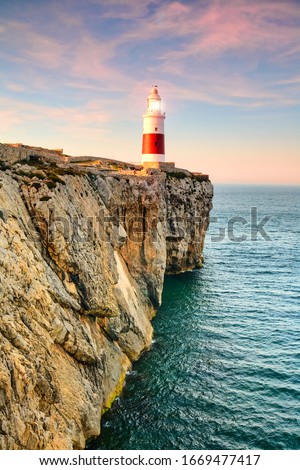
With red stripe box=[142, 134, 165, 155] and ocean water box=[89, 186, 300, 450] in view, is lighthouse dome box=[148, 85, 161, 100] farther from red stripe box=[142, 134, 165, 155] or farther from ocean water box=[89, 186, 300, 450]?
ocean water box=[89, 186, 300, 450]

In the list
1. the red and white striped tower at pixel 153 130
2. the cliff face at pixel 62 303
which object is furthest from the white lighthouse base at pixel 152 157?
the cliff face at pixel 62 303

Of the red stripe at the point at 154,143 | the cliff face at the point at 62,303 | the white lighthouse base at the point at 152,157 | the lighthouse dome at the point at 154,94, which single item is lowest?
the cliff face at the point at 62,303

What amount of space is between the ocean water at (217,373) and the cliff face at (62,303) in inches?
85.6

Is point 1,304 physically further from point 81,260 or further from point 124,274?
point 124,274

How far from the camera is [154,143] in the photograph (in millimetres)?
70750

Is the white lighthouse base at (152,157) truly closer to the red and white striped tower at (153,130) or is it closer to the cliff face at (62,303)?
the red and white striped tower at (153,130)

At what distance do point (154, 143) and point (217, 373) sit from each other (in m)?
44.7

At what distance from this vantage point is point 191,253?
7431 centimetres

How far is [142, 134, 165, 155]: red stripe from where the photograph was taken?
232 feet

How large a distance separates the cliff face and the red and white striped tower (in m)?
24.3

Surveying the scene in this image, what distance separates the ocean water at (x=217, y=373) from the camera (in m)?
28.8

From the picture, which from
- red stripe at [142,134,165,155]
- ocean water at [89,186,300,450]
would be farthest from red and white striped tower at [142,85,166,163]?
ocean water at [89,186,300,450]

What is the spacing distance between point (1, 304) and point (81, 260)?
10.1 m
